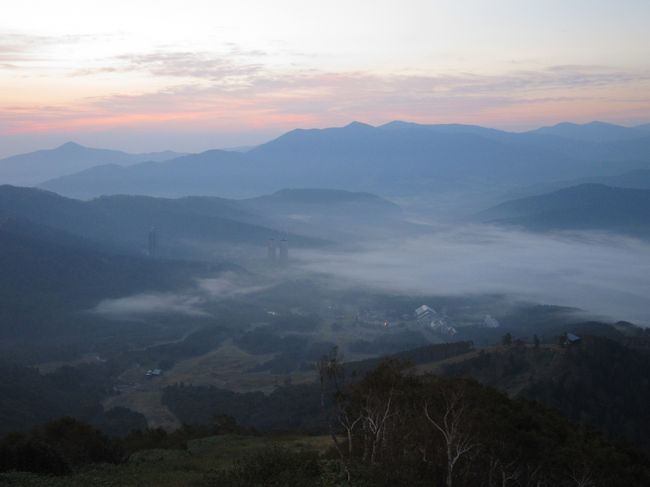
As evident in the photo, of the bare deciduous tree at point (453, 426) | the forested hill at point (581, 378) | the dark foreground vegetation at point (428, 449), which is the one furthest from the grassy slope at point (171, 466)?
the forested hill at point (581, 378)

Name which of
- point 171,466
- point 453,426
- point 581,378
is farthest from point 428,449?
point 581,378

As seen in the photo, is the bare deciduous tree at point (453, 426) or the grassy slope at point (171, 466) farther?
the bare deciduous tree at point (453, 426)

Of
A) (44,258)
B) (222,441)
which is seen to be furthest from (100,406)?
(44,258)

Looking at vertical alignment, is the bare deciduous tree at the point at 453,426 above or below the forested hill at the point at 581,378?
above

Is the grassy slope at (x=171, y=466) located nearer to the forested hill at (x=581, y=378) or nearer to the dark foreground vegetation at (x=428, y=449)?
the dark foreground vegetation at (x=428, y=449)

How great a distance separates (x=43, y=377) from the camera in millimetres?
107125

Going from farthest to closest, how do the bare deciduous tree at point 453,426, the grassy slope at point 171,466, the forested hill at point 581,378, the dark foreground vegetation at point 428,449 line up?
the forested hill at point 581,378
the dark foreground vegetation at point 428,449
the bare deciduous tree at point 453,426
the grassy slope at point 171,466

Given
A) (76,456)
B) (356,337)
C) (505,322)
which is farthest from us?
(505,322)

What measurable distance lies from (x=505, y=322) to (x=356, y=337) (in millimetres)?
43198

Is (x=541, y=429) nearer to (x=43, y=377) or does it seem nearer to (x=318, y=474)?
(x=318, y=474)

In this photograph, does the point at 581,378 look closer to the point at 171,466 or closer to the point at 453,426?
the point at 453,426

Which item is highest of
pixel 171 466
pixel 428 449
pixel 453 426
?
pixel 453 426

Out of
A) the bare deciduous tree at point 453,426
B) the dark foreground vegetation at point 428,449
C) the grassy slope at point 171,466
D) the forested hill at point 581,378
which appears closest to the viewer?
the grassy slope at point 171,466

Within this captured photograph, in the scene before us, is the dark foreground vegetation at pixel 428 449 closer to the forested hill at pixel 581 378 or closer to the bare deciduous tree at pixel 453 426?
the bare deciduous tree at pixel 453 426
